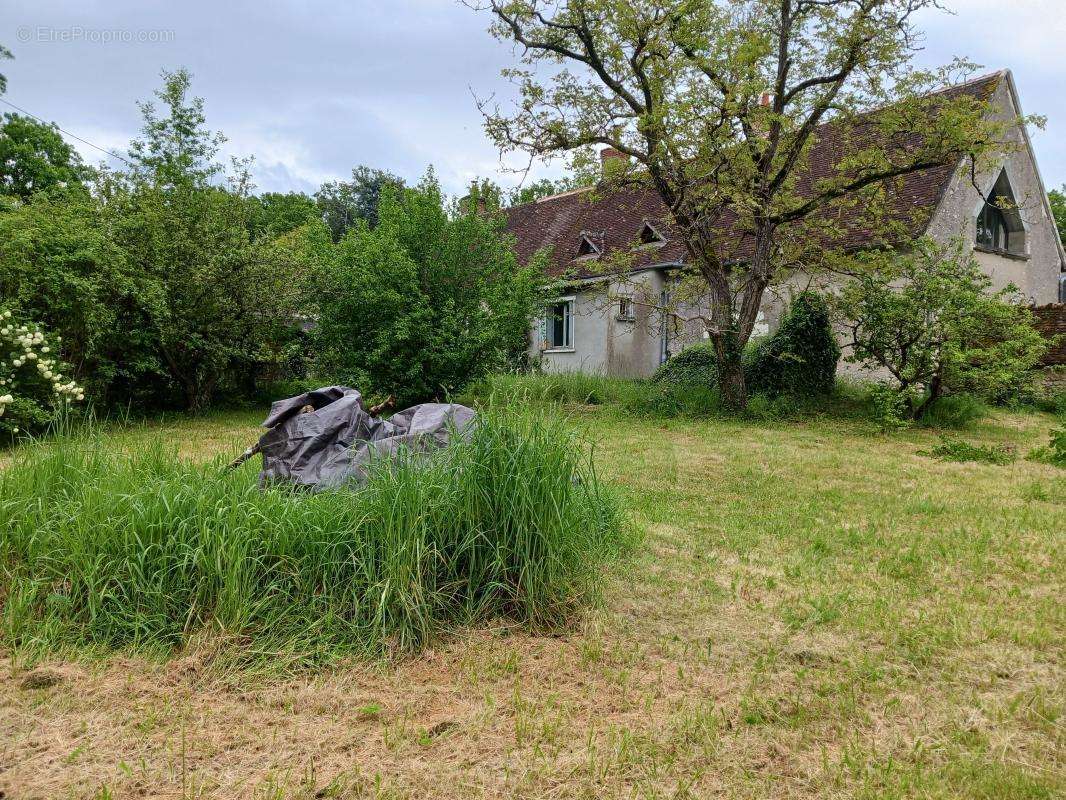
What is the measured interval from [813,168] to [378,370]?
41.2ft

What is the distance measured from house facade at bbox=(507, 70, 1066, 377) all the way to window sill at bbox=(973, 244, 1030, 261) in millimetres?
29

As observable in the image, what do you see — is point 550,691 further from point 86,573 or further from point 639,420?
point 639,420

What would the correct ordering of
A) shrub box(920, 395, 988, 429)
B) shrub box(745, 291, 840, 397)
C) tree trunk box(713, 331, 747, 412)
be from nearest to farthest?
shrub box(920, 395, 988, 429) < tree trunk box(713, 331, 747, 412) < shrub box(745, 291, 840, 397)

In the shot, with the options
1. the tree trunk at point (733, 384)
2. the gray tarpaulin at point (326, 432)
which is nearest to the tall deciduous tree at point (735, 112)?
the tree trunk at point (733, 384)

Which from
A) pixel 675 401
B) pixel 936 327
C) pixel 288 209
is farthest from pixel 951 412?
pixel 288 209

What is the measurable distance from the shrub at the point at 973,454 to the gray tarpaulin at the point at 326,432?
22.1 feet

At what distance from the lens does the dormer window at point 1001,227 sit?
16812mm

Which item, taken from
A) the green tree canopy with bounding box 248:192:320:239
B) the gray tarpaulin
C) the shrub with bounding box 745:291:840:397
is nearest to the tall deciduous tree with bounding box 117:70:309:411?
the gray tarpaulin

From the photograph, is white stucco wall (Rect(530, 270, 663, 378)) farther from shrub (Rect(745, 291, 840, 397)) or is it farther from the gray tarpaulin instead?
the gray tarpaulin

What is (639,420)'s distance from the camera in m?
11.8

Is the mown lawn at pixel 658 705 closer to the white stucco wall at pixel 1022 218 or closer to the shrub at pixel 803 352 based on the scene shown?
the shrub at pixel 803 352

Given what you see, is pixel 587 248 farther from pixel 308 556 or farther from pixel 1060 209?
pixel 1060 209

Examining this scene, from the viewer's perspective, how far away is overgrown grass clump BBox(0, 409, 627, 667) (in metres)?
2.87

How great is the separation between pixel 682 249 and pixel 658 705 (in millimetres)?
15512
